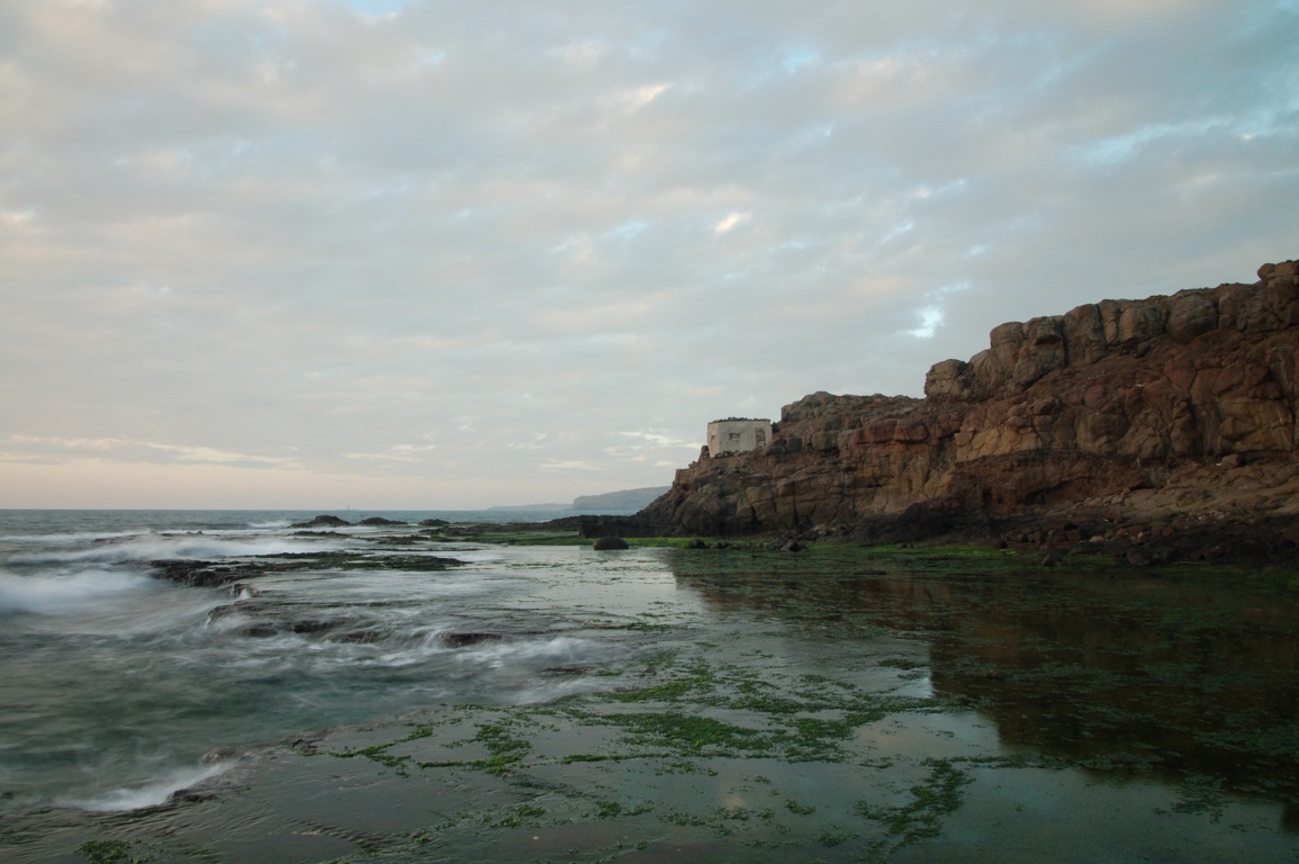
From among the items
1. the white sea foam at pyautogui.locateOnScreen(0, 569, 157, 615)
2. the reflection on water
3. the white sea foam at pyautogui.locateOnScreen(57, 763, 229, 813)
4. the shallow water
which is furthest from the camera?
the white sea foam at pyautogui.locateOnScreen(0, 569, 157, 615)

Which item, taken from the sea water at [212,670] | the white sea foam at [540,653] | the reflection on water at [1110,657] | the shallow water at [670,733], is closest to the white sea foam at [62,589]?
the sea water at [212,670]

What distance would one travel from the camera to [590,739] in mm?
7863

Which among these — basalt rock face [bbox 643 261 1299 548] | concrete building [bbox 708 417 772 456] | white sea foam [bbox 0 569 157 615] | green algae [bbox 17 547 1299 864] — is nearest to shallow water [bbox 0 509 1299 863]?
green algae [bbox 17 547 1299 864]

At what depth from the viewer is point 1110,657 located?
11.2 m

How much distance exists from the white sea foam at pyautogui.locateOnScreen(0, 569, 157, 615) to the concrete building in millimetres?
62890

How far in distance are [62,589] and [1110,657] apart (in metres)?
29.9

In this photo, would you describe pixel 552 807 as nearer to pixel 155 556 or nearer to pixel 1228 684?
pixel 1228 684

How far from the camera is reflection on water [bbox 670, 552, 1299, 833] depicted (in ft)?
23.1

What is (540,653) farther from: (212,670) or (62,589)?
(62,589)

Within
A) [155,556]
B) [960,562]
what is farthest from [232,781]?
[155,556]

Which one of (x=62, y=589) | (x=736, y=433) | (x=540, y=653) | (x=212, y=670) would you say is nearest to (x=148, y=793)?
(x=212, y=670)

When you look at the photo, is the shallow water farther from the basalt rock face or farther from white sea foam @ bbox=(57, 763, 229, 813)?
the basalt rock face

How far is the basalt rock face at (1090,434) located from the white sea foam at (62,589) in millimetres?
33192

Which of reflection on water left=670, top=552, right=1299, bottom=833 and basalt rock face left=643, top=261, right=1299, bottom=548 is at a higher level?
basalt rock face left=643, top=261, right=1299, bottom=548
